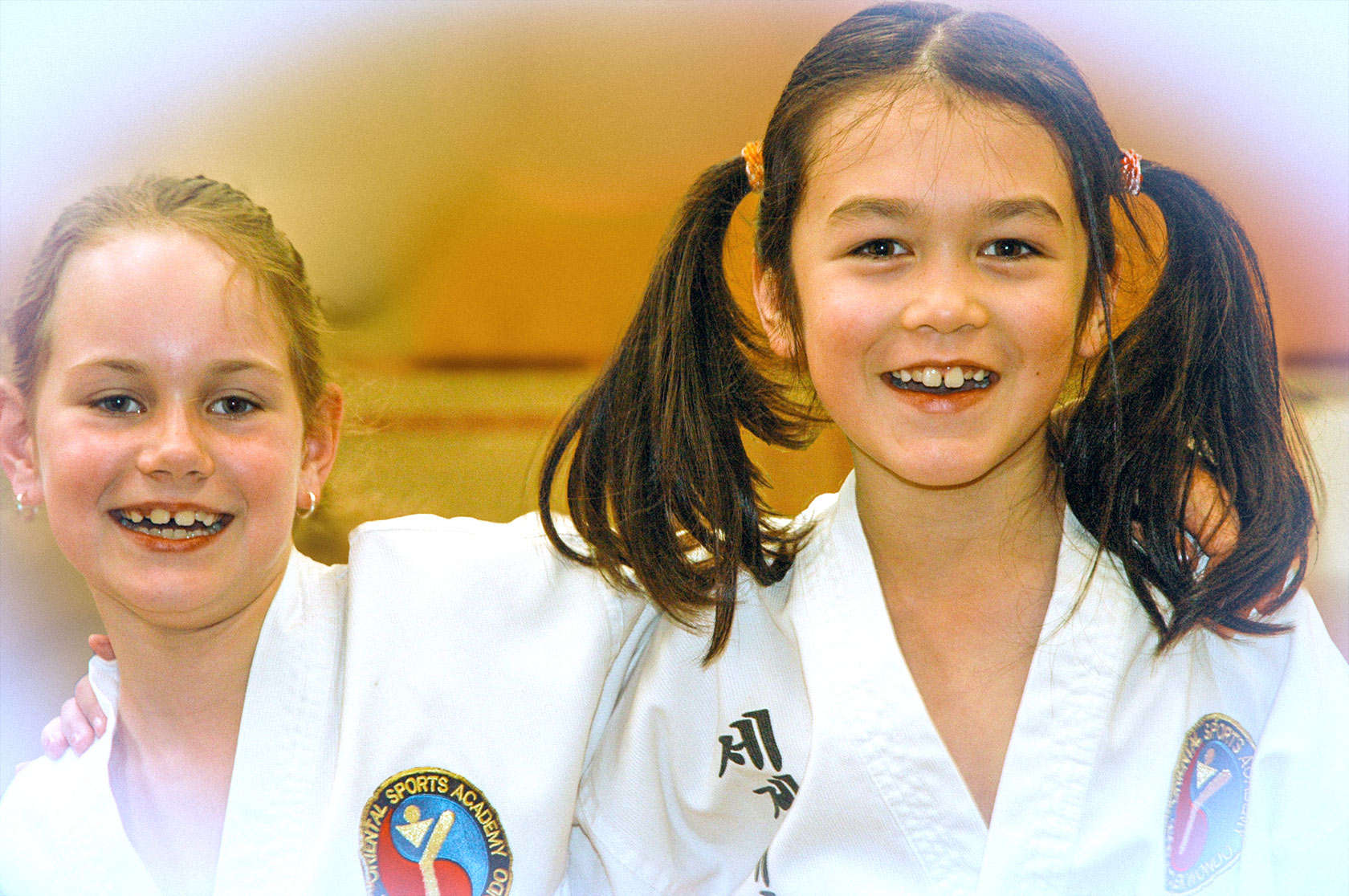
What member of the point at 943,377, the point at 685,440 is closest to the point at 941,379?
the point at 943,377

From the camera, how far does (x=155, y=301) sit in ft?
2.46

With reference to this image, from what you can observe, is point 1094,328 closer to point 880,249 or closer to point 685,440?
point 880,249

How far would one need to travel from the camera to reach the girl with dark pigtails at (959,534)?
2.46ft

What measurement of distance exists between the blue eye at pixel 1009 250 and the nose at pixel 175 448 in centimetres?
58

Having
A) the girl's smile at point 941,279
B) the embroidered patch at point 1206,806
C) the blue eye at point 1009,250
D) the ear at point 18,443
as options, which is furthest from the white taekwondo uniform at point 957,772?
the ear at point 18,443

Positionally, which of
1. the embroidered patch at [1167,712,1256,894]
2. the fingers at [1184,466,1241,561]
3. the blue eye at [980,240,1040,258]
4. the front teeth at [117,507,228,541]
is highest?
the blue eye at [980,240,1040,258]

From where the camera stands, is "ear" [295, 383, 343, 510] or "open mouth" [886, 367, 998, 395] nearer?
"open mouth" [886, 367, 998, 395]

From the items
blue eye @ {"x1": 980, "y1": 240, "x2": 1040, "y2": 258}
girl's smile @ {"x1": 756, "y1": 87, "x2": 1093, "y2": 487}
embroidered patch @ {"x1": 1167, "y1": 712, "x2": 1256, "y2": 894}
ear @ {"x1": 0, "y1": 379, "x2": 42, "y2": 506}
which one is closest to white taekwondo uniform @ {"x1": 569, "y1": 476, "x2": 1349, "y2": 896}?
embroidered patch @ {"x1": 1167, "y1": 712, "x2": 1256, "y2": 894}

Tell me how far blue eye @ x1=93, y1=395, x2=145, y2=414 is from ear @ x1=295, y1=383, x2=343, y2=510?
0.14 metres

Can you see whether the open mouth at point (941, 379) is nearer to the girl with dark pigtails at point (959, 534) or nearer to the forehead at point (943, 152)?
the girl with dark pigtails at point (959, 534)

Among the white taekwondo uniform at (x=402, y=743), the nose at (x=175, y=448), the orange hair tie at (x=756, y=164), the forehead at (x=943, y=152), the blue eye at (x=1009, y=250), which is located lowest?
the white taekwondo uniform at (x=402, y=743)

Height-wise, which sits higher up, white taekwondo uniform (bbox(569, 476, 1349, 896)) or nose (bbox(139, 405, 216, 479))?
nose (bbox(139, 405, 216, 479))

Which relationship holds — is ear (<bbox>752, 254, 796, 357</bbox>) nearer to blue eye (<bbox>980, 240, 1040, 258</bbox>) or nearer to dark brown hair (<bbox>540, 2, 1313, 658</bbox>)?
dark brown hair (<bbox>540, 2, 1313, 658</bbox>)

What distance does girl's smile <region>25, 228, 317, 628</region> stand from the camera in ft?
2.46
